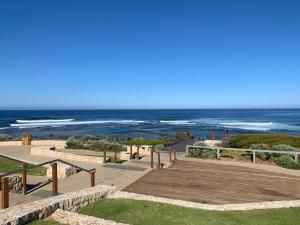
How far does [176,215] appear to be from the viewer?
8.57 m

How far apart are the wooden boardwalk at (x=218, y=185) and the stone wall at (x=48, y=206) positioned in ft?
6.63

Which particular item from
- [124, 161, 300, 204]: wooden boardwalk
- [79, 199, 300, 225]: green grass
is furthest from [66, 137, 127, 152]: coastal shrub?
[79, 199, 300, 225]: green grass

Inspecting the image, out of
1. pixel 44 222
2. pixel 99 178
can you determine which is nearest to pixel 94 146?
pixel 99 178

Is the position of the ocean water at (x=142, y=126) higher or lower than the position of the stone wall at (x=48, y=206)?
lower

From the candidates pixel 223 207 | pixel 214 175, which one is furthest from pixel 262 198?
pixel 214 175

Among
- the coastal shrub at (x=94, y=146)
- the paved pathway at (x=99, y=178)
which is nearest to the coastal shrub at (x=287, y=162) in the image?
the paved pathway at (x=99, y=178)

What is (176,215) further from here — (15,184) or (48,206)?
(15,184)

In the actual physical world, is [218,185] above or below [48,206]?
below

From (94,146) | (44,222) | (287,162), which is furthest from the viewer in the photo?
(94,146)

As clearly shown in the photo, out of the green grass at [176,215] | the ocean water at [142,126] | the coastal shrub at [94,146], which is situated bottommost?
the ocean water at [142,126]

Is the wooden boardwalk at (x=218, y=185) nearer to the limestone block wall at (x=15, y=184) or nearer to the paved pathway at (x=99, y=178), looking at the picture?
the paved pathway at (x=99, y=178)

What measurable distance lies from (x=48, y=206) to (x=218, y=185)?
22.3 feet

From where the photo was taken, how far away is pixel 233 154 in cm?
2002

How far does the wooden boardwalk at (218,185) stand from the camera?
1087 centimetres
